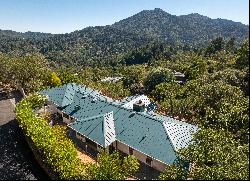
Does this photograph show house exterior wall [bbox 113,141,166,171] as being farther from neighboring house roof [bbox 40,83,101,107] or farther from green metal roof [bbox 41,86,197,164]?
neighboring house roof [bbox 40,83,101,107]

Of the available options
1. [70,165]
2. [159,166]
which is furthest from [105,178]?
[159,166]

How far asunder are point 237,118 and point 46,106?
37.3m

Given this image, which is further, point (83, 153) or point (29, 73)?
point (29, 73)

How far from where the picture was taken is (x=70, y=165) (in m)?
30.0

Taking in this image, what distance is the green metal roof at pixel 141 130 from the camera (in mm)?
34469

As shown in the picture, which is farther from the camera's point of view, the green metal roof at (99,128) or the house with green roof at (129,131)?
the green metal roof at (99,128)

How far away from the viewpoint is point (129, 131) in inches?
1524

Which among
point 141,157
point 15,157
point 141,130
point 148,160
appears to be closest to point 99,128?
point 141,130

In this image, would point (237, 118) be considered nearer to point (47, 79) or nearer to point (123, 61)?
point (47, 79)

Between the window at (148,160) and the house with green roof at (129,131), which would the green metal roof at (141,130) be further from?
the window at (148,160)

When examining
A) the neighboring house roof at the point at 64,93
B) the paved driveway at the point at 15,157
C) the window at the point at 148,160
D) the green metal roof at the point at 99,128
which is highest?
the neighboring house roof at the point at 64,93

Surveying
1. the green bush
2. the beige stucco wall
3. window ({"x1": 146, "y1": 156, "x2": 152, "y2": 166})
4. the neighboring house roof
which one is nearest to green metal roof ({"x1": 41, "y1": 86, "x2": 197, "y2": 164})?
the beige stucco wall

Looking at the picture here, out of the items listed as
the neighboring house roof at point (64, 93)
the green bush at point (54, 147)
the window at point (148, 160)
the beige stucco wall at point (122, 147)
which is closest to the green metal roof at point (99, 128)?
the beige stucco wall at point (122, 147)

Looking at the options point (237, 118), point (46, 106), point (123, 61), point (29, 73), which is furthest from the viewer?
point (123, 61)
